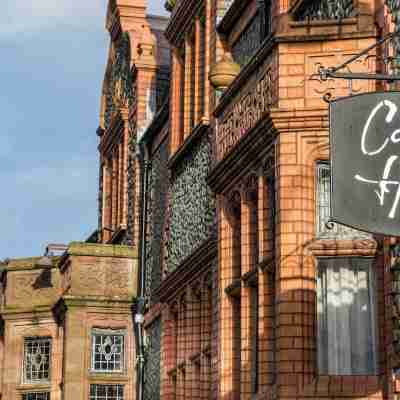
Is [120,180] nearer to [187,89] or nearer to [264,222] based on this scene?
[187,89]

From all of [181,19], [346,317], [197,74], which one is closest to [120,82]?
[181,19]

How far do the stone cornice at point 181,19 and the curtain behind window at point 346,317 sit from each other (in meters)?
11.2

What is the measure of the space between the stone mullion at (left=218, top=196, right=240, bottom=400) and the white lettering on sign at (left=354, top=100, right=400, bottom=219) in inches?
346

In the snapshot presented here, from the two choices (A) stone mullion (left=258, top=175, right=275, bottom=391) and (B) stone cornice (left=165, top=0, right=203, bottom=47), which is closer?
(A) stone mullion (left=258, top=175, right=275, bottom=391)

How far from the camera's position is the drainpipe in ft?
107

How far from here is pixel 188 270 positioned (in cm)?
2688

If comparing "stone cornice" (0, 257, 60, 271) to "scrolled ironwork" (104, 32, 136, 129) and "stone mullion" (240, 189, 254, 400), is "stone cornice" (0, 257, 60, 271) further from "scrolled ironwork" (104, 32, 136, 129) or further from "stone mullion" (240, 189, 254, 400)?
"stone mullion" (240, 189, 254, 400)

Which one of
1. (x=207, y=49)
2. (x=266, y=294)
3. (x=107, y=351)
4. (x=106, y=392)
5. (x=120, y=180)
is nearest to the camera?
(x=266, y=294)

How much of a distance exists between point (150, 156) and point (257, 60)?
14.2m

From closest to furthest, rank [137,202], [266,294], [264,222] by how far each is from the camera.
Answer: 1. [266,294]
2. [264,222]
3. [137,202]

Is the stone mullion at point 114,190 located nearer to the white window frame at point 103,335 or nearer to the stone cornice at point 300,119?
the white window frame at point 103,335

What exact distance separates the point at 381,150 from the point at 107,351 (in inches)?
829

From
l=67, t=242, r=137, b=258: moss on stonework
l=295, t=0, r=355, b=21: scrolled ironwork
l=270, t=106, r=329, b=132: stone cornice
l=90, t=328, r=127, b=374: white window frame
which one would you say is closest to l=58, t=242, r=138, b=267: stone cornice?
l=67, t=242, r=137, b=258: moss on stonework

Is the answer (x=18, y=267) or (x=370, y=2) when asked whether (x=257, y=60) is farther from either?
(x=18, y=267)
